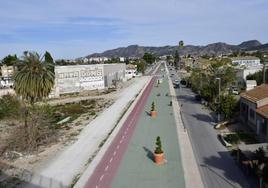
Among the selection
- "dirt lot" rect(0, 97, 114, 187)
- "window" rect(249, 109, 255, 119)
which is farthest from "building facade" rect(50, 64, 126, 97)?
"window" rect(249, 109, 255, 119)

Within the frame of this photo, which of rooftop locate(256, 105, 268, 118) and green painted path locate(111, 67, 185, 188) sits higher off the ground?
rooftop locate(256, 105, 268, 118)

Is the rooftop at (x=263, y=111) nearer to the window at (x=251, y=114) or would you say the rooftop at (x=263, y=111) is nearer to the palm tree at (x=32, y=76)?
the window at (x=251, y=114)

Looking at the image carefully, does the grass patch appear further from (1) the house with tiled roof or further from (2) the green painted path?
(2) the green painted path

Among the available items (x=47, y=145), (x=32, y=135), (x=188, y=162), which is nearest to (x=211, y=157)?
(x=188, y=162)

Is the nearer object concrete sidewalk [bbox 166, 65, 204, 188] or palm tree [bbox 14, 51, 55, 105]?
concrete sidewalk [bbox 166, 65, 204, 188]

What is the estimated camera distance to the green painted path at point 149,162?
79.6 feet

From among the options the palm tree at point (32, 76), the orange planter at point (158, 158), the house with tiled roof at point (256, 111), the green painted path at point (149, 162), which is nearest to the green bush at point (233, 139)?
the house with tiled roof at point (256, 111)

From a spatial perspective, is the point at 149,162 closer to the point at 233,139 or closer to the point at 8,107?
the point at 233,139

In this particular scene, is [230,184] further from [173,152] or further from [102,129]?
[102,129]

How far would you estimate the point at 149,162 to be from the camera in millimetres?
28812

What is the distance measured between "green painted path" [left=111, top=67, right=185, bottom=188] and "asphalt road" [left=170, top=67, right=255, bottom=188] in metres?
1.69

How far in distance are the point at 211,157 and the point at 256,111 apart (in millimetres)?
8885

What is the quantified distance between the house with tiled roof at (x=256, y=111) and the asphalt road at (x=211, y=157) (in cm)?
379

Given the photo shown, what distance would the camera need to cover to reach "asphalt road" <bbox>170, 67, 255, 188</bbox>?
23.9m
